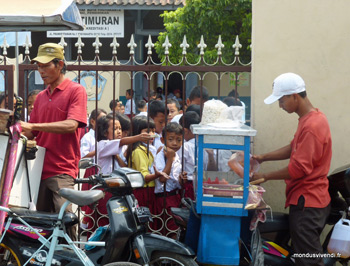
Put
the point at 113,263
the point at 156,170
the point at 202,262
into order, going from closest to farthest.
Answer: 1. the point at 113,263
2. the point at 202,262
3. the point at 156,170

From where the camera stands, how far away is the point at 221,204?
14.6ft

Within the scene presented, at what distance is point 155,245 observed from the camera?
430 centimetres

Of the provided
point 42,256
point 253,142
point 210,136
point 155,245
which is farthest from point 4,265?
point 253,142

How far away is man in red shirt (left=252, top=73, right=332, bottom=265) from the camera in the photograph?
14.5 feet

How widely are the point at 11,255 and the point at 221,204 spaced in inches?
64.1

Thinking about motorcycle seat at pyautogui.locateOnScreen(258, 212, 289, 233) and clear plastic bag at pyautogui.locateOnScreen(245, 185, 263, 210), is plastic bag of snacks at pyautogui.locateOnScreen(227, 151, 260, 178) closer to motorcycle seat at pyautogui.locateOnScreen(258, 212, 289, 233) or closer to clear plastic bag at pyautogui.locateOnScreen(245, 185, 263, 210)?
clear plastic bag at pyautogui.locateOnScreen(245, 185, 263, 210)

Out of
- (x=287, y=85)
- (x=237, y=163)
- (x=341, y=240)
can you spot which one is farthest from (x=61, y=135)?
(x=341, y=240)

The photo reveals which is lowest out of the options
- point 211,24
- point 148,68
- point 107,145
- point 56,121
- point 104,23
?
point 107,145

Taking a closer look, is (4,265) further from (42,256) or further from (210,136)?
(210,136)

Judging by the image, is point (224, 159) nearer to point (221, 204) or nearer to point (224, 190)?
point (224, 190)

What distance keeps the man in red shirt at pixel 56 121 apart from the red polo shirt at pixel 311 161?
1.67 metres

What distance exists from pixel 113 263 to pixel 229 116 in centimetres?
143

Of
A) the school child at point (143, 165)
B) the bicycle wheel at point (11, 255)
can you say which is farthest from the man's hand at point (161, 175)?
the bicycle wheel at point (11, 255)

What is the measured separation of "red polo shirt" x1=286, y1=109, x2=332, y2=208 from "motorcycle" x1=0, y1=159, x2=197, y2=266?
939 mm
